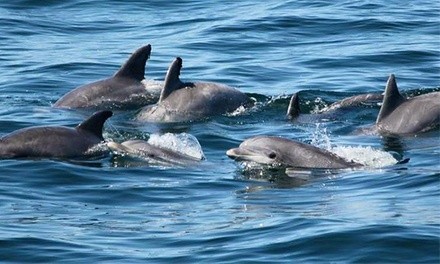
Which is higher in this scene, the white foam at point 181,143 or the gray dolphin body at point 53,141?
the gray dolphin body at point 53,141

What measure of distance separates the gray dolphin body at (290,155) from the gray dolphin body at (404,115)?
289 centimetres

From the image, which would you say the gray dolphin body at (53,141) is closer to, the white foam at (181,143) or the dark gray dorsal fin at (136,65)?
the white foam at (181,143)

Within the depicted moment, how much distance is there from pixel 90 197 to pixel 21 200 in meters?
0.78

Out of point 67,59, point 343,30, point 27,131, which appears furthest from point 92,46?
point 27,131

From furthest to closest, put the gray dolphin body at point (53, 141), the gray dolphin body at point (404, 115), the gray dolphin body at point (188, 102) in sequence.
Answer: the gray dolphin body at point (188, 102) → the gray dolphin body at point (404, 115) → the gray dolphin body at point (53, 141)

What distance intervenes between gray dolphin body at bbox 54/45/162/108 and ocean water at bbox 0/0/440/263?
0.44 meters

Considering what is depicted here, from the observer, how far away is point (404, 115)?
2092 cm

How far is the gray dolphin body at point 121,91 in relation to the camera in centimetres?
2342

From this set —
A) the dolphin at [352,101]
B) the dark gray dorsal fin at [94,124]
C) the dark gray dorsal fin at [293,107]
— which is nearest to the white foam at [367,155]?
the dark gray dorsal fin at [293,107]

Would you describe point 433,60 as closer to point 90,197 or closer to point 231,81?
point 231,81

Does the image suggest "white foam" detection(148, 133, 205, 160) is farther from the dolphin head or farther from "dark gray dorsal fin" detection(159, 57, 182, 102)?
"dark gray dorsal fin" detection(159, 57, 182, 102)

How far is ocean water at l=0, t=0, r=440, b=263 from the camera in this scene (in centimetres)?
1438

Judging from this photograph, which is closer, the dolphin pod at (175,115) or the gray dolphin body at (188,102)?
the dolphin pod at (175,115)

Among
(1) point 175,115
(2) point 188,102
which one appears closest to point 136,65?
(2) point 188,102
